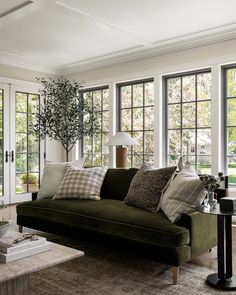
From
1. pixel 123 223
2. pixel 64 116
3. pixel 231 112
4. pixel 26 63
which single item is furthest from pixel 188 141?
pixel 26 63

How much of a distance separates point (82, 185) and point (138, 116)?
2.53 m

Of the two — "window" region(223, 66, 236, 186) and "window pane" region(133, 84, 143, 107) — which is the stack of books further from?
"window pane" region(133, 84, 143, 107)

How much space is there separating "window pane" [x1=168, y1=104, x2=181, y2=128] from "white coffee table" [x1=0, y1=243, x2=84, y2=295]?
3.67 meters

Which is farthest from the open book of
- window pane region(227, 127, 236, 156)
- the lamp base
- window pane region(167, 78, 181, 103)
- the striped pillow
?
window pane region(167, 78, 181, 103)

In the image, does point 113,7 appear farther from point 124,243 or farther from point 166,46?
point 124,243

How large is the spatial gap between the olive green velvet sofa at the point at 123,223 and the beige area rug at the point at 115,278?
163 millimetres

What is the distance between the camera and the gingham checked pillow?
11.9 feet

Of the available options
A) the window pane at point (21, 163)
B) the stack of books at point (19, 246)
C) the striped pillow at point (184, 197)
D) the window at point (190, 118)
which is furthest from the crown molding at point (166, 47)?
the stack of books at point (19, 246)

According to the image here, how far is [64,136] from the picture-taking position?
19.6 ft

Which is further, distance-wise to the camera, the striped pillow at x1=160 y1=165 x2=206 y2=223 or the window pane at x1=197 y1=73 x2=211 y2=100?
the window pane at x1=197 y1=73 x2=211 y2=100

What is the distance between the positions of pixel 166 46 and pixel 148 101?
978 mm

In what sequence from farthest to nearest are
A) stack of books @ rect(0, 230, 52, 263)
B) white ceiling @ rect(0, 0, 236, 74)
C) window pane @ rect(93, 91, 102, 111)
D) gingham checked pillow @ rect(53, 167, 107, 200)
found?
1. window pane @ rect(93, 91, 102, 111)
2. white ceiling @ rect(0, 0, 236, 74)
3. gingham checked pillow @ rect(53, 167, 107, 200)
4. stack of books @ rect(0, 230, 52, 263)

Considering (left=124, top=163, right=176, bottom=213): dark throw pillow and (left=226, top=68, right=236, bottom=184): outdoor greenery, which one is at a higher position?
(left=226, top=68, right=236, bottom=184): outdoor greenery

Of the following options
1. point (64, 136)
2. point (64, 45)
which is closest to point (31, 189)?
point (64, 136)
